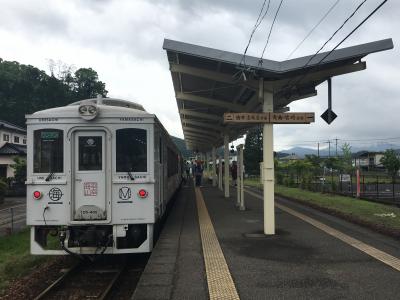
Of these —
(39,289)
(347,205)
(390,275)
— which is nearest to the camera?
(390,275)

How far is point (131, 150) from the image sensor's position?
866 centimetres

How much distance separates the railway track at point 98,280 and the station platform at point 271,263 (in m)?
0.66

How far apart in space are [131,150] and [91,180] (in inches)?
36.0

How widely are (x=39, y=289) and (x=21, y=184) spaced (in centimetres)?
2611

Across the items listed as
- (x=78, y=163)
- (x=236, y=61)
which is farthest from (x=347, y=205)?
(x=78, y=163)

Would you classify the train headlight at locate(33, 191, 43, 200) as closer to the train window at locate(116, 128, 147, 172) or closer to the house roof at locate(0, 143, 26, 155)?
Answer: the train window at locate(116, 128, 147, 172)

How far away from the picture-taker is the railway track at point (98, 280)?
730 cm

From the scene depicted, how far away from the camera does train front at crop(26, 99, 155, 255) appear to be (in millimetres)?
8383

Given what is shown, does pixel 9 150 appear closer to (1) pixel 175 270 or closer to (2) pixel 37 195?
(2) pixel 37 195

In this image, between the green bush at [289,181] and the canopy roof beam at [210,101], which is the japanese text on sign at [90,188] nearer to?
the canopy roof beam at [210,101]

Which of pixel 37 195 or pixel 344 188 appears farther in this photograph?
pixel 344 188

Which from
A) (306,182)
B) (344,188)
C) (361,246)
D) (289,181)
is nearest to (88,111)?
(361,246)

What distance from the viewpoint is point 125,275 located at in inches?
339

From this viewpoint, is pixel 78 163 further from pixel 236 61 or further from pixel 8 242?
pixel 8 242
